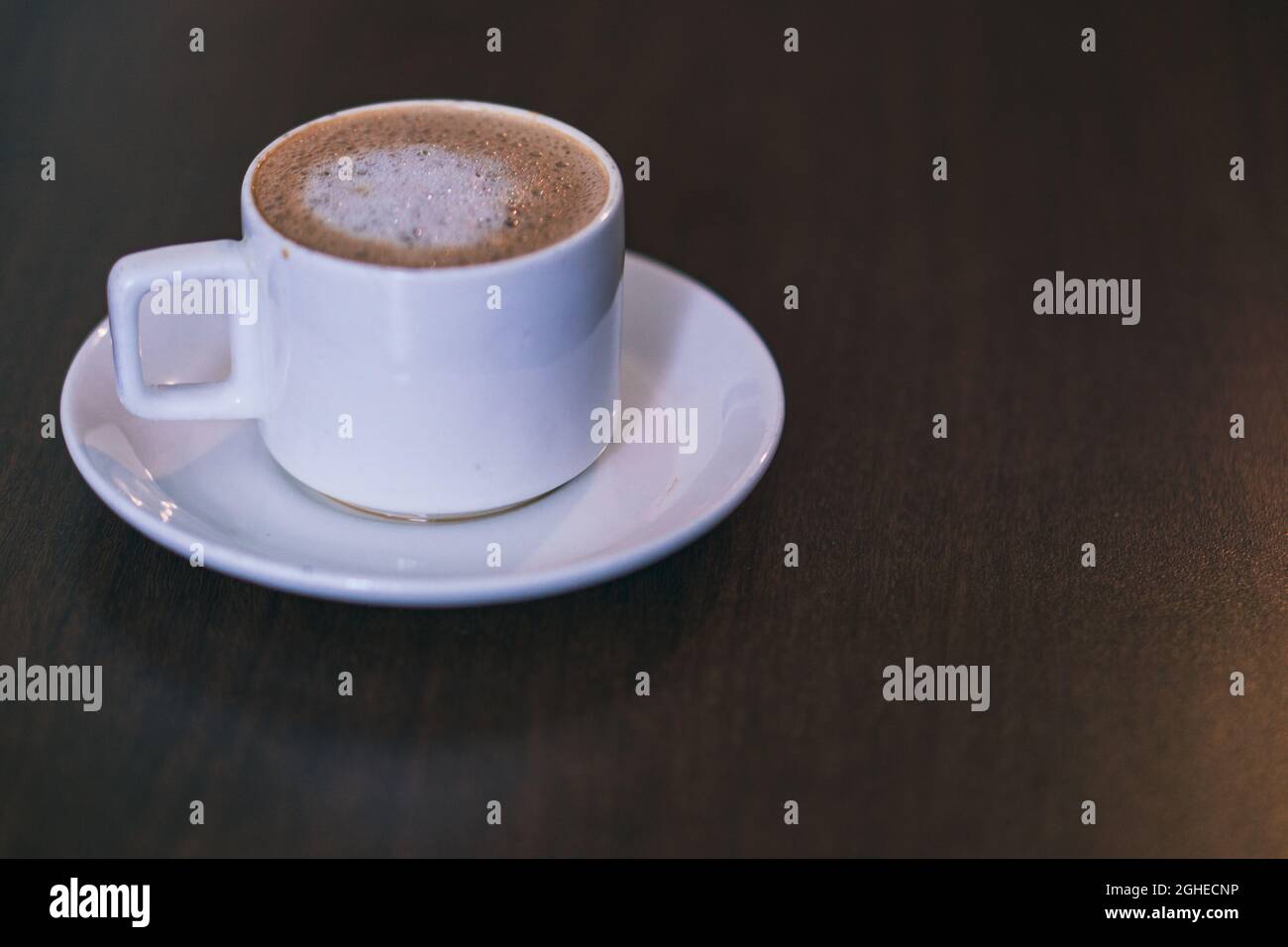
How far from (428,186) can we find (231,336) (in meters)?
0.15

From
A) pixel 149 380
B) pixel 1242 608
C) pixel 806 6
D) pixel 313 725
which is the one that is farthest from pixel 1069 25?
pixel 313 725

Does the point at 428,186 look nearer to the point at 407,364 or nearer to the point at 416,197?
the point at 416,197

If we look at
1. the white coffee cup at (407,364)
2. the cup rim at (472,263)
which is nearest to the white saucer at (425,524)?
the white coffee cup at (407,364)

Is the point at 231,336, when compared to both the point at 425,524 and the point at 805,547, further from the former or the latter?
the point at 805,547

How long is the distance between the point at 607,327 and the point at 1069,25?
1023 mm

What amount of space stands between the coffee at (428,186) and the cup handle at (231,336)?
0.15 feet

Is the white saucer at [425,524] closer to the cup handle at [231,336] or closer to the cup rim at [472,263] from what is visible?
the cup handle at [231,336]

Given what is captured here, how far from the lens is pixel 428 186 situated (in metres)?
0.82

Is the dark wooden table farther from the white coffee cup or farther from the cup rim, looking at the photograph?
the cup rim

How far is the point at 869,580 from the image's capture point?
2.74 ft

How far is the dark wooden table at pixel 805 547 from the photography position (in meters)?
0.70

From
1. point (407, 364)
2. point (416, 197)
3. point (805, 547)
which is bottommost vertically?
point (805, 547)

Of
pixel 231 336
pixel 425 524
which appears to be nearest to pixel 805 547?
pixel 425 524

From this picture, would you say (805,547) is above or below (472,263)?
below
